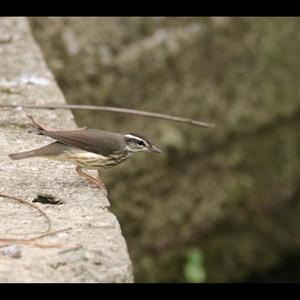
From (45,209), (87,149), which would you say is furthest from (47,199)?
(87,149)

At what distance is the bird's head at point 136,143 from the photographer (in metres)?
5.43

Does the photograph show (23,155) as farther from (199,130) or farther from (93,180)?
(199,130)

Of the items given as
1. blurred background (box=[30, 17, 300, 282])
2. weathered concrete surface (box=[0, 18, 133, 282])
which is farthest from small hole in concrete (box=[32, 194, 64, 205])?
blurred background (box=[30, 17, 300, 282])

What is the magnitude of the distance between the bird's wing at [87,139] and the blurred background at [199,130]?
2568mm

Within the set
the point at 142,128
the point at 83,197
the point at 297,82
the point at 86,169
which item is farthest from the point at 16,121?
the point at 297,82

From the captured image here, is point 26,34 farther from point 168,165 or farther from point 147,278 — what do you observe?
point 147,278

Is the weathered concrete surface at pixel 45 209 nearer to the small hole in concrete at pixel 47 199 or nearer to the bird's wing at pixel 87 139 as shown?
the small hole in concrete at pixel 47 199

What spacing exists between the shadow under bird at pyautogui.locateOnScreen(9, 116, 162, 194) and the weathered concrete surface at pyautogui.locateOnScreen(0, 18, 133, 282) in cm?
12

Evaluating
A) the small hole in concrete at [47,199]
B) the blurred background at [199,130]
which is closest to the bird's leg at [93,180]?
the small hole in concrete at [47,199]

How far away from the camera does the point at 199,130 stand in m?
8.26

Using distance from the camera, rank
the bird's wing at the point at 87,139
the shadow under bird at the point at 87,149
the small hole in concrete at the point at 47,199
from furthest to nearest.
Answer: the bird's wing at the point at 87,139, the shadow under bird at the point at 87,149, the small hole in concrete at the point at 47,199

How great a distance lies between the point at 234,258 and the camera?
8.34 m

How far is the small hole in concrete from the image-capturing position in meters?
4.52
